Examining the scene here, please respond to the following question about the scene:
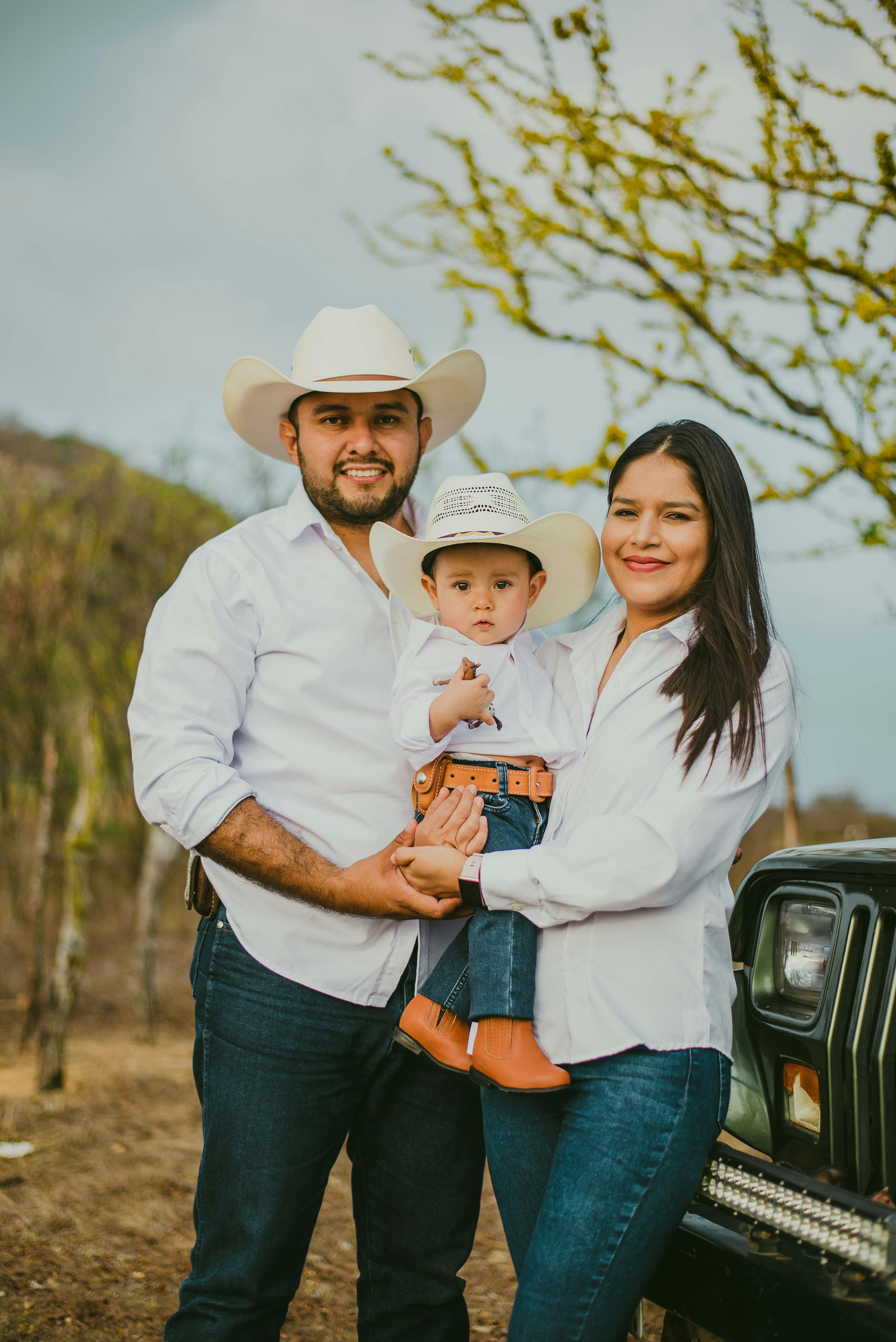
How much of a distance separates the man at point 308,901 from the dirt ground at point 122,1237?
51.8 inches

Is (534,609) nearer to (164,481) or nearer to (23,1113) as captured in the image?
(23,1113)

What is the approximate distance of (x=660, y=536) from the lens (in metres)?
2.26

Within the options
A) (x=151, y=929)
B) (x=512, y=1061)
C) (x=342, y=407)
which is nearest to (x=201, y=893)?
(x=512, y=1061)

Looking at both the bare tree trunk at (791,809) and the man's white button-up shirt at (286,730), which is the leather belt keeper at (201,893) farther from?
the bare tree trunk at (791,809)

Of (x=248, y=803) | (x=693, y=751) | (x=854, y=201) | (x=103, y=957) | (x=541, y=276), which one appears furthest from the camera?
(x=103, y=957)

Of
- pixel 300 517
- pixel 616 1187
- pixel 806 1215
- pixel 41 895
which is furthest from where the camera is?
pixel 41 895

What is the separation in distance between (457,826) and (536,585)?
755 mm

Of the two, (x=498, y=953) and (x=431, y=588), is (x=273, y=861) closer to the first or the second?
(x=498, y=953)

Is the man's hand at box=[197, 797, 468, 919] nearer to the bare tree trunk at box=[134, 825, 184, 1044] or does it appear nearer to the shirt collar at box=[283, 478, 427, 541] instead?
the shirt collar at box=[283, 478, 427, 541]

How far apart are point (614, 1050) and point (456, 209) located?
466 cm

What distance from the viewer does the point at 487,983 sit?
2.10 metres


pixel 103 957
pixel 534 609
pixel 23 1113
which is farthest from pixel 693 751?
pixel 103 957

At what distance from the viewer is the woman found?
188 centimetres

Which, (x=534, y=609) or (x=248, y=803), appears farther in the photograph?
(x=534, y=609)
